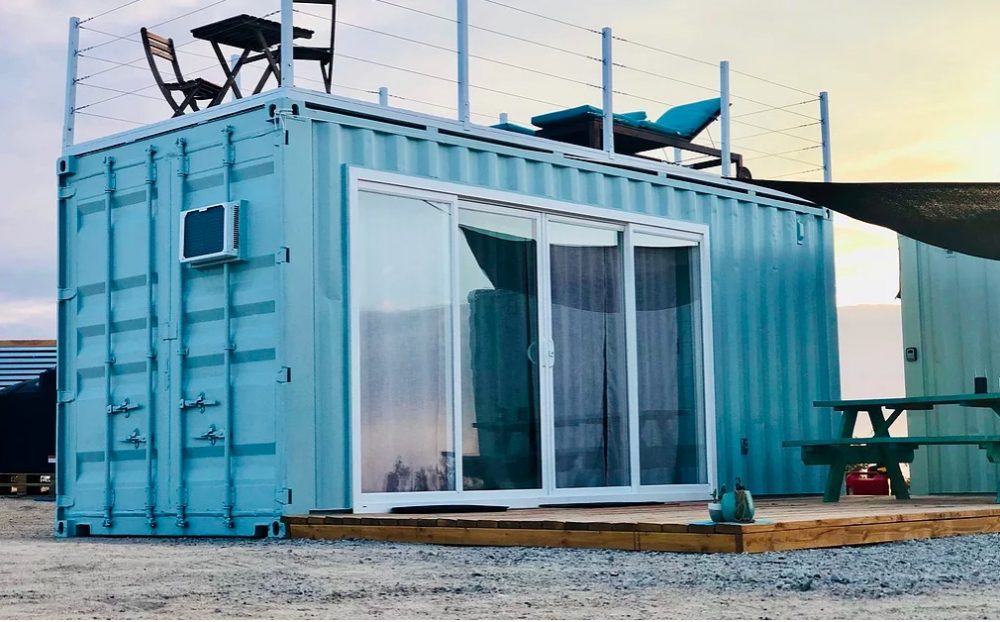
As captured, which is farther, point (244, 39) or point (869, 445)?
point (244, 39)

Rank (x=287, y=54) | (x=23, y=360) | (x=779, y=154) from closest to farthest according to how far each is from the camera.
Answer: (x=287, y=54), (x=779, y=154), (x=23, y=360)

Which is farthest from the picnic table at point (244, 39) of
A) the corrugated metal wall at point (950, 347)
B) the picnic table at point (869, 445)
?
the corrugated metal wall at point (950, 347)

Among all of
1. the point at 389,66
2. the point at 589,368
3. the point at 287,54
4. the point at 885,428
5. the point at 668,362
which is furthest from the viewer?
the point at 668,362

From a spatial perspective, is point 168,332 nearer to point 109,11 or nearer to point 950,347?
point 109,11

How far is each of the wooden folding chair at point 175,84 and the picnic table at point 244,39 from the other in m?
0.14

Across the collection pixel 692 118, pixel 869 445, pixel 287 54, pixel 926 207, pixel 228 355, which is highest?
pixel 692 118

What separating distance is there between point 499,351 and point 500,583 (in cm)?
321

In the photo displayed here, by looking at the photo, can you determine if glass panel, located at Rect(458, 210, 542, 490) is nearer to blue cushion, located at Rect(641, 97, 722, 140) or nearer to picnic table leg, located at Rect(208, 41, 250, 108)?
picnic table leg, located at Rect(208, 41, 250, 108)

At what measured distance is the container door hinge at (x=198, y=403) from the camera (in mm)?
6613

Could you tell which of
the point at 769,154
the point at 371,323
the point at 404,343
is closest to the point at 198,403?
the point at 371,323

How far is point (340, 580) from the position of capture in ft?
14.1

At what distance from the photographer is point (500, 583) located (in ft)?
13.5

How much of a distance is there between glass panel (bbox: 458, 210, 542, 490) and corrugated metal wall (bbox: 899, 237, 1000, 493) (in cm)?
318

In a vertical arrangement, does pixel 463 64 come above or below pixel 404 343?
above
